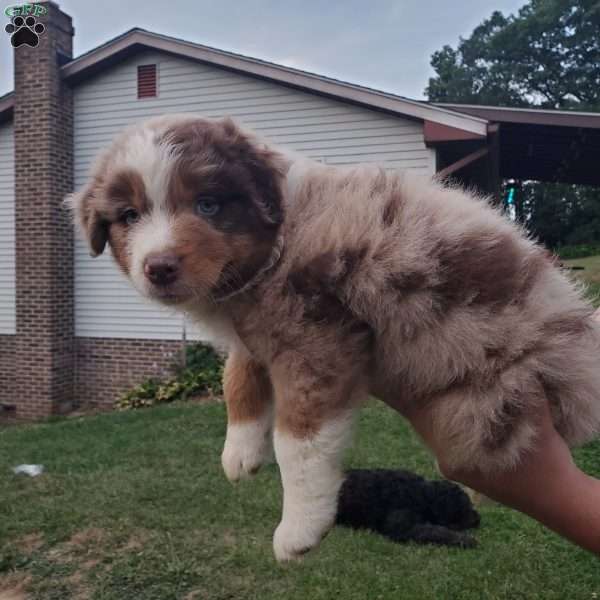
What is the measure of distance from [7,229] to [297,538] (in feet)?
52.1

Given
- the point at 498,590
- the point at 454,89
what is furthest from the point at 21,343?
the point at 454,89

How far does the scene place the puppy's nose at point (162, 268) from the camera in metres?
1.72

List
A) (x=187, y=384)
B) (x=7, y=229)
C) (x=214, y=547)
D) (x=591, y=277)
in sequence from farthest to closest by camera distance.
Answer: (x=7, y=229)
(x=187, y=384)
(x=591, y=277)
(x=214, y=547)

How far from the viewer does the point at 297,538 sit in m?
1.82

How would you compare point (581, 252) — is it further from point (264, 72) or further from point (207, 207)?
point (207, 207)

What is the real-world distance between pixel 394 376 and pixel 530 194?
3766cm

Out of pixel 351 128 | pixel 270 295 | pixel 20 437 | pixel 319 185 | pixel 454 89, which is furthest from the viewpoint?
pixel 454 89

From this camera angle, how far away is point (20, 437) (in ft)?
38.1

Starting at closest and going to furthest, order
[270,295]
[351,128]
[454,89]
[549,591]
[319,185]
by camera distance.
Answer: [270,295] → [319,185] → [549,591] → [351,128] → [454,89]

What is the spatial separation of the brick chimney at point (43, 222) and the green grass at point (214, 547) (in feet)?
20.8

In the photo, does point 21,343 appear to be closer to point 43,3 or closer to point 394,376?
point 43,3

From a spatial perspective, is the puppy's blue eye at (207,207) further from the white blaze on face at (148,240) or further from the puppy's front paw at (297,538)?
the puppy's front paw at (297,538)

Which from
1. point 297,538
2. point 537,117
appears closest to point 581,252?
point 537,117

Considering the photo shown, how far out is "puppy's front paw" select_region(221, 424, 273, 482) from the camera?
2.21 metres
